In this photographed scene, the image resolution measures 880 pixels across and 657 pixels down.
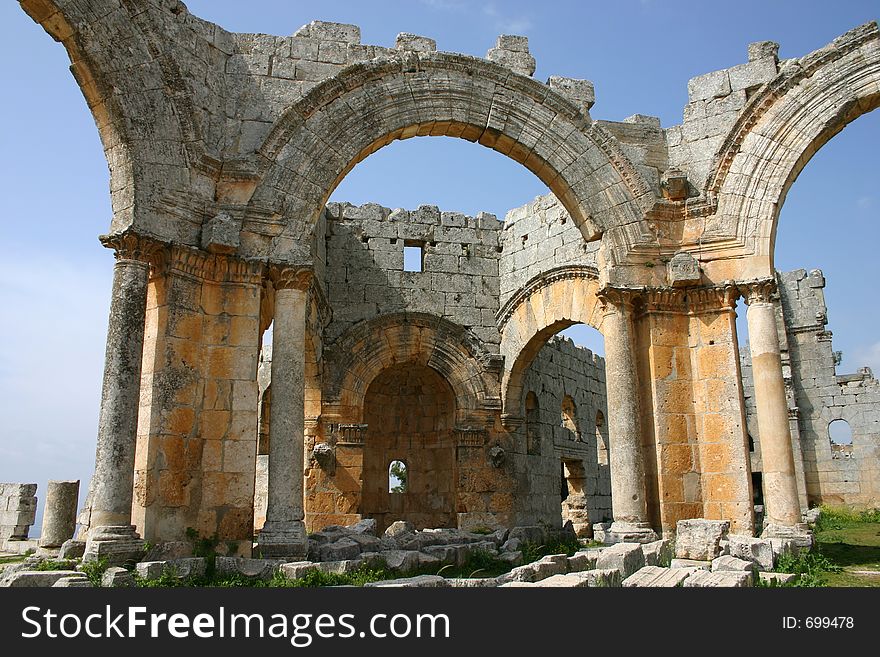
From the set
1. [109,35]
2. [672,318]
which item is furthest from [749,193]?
[109,35]

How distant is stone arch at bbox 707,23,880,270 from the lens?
10.1 meters

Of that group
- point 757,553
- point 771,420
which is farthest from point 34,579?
point 771,420

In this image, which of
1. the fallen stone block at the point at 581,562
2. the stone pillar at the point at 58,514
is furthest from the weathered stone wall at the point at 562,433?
→ the stone pillar at the point at 58,514

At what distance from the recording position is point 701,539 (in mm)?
8680

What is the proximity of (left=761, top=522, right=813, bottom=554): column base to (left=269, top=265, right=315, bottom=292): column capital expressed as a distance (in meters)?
6.55

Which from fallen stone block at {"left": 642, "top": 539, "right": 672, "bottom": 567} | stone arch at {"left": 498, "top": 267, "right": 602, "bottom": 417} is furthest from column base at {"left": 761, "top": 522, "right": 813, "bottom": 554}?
stone arch at {"left": 498, "top": 267, "right": 602, "bottom": 417}

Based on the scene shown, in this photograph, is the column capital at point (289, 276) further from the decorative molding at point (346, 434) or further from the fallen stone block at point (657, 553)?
the decorative molding at point (346, 434)

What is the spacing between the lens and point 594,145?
10.9m

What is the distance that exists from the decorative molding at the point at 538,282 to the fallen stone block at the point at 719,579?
837 centimetres

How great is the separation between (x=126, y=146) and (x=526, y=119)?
5488 millimetres

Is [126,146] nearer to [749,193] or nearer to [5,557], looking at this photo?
[5,557]

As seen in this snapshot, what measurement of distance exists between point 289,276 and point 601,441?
1498 cm

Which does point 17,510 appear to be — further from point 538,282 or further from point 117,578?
point 538,282

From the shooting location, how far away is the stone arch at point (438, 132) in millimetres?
9641
